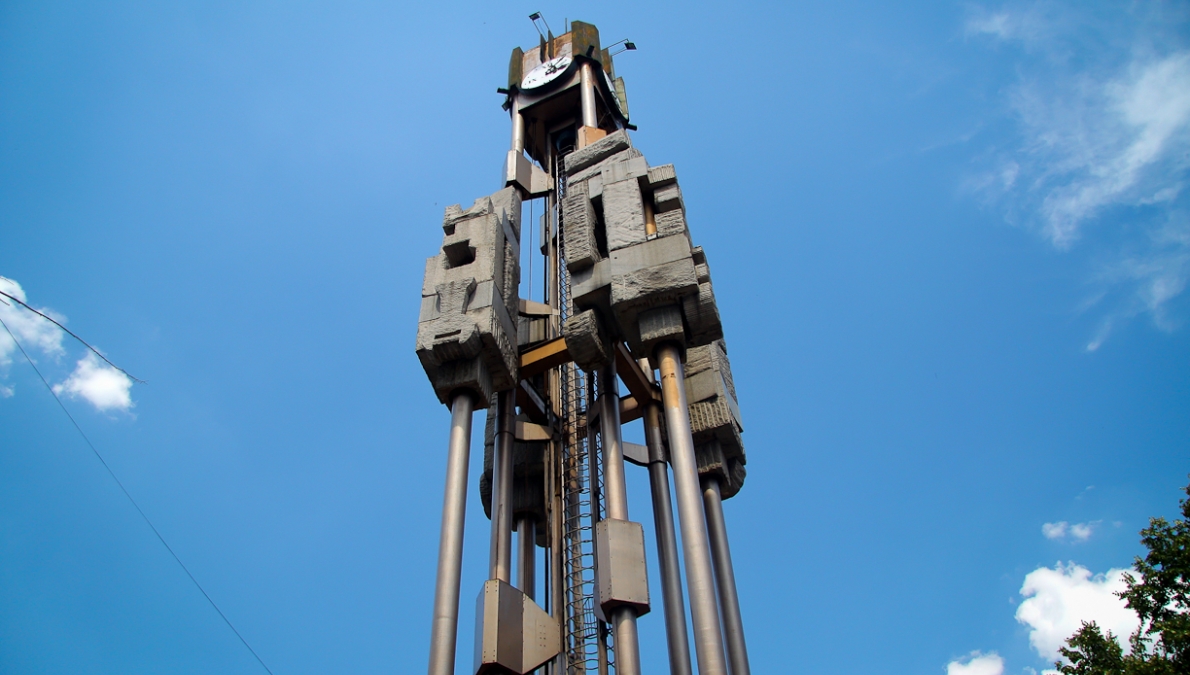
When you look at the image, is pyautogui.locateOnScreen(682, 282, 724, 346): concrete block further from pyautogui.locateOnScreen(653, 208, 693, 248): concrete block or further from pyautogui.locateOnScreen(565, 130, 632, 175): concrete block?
pyautogui.locateOnScreen(565, 130, 632, 175): concrete block

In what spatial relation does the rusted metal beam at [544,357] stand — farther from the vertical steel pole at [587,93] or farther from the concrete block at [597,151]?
the vertical steel pole at [587,93]

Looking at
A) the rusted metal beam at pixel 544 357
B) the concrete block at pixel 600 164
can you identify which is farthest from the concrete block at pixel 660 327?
the concrete block at pixel 600 164

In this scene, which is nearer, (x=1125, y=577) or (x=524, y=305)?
(x=1125, y=577)

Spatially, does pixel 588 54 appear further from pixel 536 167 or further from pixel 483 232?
pixel 483 232

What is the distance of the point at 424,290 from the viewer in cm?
1497

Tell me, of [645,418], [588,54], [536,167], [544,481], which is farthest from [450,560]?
[588,54]

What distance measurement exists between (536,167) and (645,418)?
745cm

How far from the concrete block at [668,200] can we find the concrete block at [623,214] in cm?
29

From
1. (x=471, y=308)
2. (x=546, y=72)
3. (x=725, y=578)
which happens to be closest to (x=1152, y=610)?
(x=725, y=578)

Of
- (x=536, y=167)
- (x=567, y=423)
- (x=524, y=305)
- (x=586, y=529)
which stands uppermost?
(x=536, y=167)

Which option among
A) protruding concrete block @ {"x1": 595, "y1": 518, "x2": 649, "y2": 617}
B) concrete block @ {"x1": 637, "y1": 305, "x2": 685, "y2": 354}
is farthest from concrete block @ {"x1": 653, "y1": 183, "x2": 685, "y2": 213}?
protruding concrete block @ {"x1": 595, "y1": 518, "x2": 649, "y2": 617}

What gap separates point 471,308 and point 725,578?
687 centimetres

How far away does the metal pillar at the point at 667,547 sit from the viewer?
41.9ft

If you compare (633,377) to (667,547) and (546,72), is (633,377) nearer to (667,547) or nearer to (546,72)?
(667,547)
